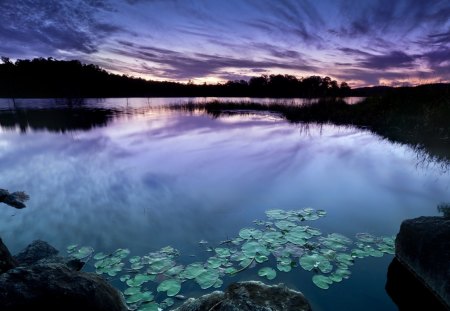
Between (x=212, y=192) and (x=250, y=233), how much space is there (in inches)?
109

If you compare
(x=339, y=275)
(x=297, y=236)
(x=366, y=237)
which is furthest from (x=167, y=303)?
(x=366, y=237)

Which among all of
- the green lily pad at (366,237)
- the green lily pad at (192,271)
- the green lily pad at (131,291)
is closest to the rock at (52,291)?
the green lily pad at (131,291)

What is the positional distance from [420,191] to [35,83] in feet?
330

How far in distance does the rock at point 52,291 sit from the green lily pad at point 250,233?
8.61 ft

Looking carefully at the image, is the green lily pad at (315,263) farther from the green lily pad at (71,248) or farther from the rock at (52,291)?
the green lily pad at (71,248)

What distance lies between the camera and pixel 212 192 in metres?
7.75

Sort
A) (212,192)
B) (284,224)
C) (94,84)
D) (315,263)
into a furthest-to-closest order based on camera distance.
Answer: (94,84), (212,192), (284,224), (315,263)

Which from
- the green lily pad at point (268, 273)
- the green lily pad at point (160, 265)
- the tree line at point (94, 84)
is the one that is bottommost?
the green lily pad at point (160, 265)

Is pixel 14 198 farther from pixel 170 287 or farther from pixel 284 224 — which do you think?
pixel 284 224

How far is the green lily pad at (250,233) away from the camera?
5.04m

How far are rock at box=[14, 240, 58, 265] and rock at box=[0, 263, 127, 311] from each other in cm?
188

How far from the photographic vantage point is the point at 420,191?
7594 millimetres

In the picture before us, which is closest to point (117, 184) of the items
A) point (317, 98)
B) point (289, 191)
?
point (289, 191)

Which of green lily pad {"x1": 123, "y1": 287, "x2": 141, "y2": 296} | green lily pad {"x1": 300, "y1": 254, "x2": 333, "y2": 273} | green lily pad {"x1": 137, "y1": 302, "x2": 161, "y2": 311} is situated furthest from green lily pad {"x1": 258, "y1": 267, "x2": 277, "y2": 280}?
green lily pad {"x1": 123, "y1": 287, "x2": 141, "y2": 296}
